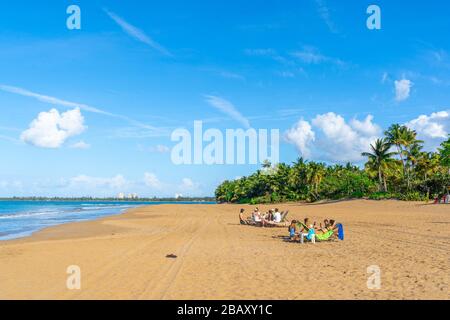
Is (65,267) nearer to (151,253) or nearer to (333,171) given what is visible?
(151,253)

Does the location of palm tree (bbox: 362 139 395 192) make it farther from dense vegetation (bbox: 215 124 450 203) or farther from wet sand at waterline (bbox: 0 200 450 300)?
wet sand at waterline (bbox: 0 200 450 300)

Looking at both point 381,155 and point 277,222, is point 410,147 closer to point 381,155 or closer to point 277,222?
point 381,155

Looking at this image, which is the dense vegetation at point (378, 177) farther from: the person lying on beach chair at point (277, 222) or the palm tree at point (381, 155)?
the person lying on beach chair at point (277, 222)

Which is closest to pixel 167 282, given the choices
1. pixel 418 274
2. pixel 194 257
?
pixel 194 257

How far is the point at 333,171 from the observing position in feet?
277

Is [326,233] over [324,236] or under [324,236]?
over

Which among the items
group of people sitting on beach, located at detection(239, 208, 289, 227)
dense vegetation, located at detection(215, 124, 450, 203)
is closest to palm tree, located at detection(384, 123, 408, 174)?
dense vegetation, located at detection(215, 124, 450, 203)

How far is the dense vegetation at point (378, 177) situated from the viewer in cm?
5231

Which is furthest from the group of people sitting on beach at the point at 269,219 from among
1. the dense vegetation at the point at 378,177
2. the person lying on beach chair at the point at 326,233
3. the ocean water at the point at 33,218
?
the dense vegetation at the point at 378,177

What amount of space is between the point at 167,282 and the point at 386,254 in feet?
26.5

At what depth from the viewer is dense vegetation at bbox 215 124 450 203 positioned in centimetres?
5231

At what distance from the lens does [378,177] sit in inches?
2643

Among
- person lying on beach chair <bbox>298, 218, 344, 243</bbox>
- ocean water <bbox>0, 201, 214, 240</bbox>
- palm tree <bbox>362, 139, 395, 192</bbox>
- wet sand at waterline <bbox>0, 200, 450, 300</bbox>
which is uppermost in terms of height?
palm tree <bbox>362, 139, 395, 192</bbox>

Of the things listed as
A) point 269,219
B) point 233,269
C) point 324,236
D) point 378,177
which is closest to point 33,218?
point 269,219
